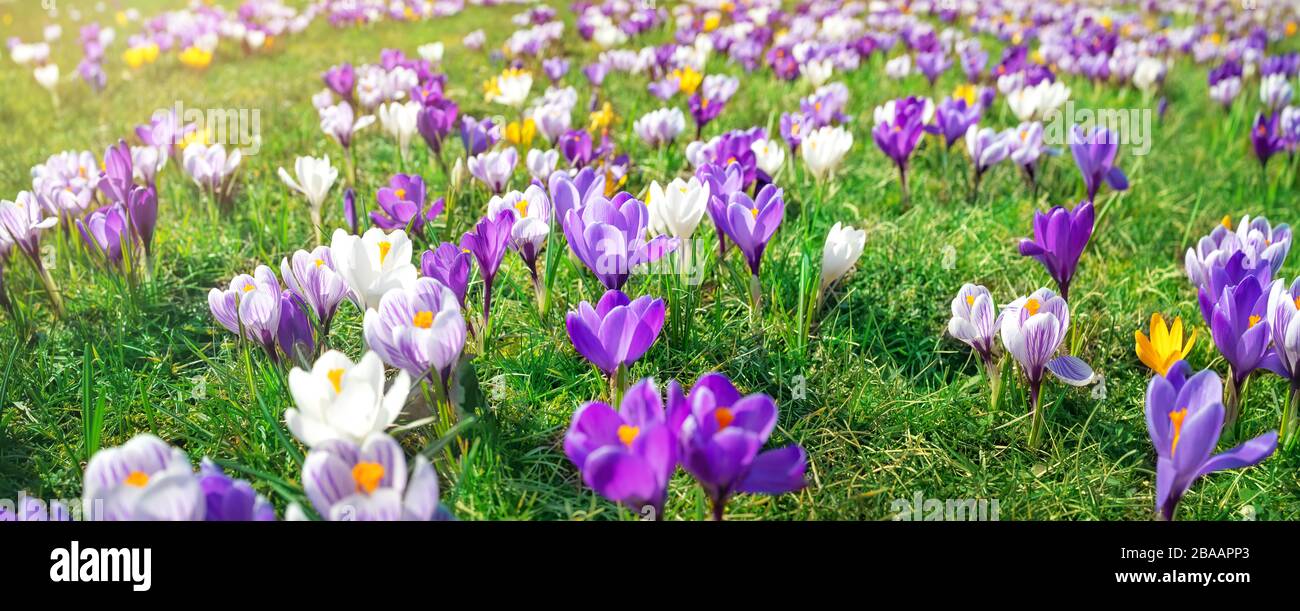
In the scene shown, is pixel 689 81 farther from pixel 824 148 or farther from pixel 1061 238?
pixel 1061 238

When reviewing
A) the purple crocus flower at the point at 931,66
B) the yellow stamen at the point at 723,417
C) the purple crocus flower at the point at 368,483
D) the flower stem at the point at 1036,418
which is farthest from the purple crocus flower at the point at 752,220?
the purple crocus flower at the point at 931,66

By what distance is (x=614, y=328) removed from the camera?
61.9 inches

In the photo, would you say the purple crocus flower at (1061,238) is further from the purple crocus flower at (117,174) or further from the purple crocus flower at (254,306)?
the purple crocus flower at (117,174)

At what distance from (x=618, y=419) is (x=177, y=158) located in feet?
9.26

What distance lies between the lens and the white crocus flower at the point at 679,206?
2076 millimetres

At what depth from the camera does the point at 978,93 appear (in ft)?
14.3

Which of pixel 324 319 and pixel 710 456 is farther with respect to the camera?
pixel 324 319

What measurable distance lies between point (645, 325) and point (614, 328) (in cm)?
6

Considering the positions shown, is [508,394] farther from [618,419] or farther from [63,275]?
[63,275]

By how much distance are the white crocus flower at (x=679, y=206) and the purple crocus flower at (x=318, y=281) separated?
727mm
